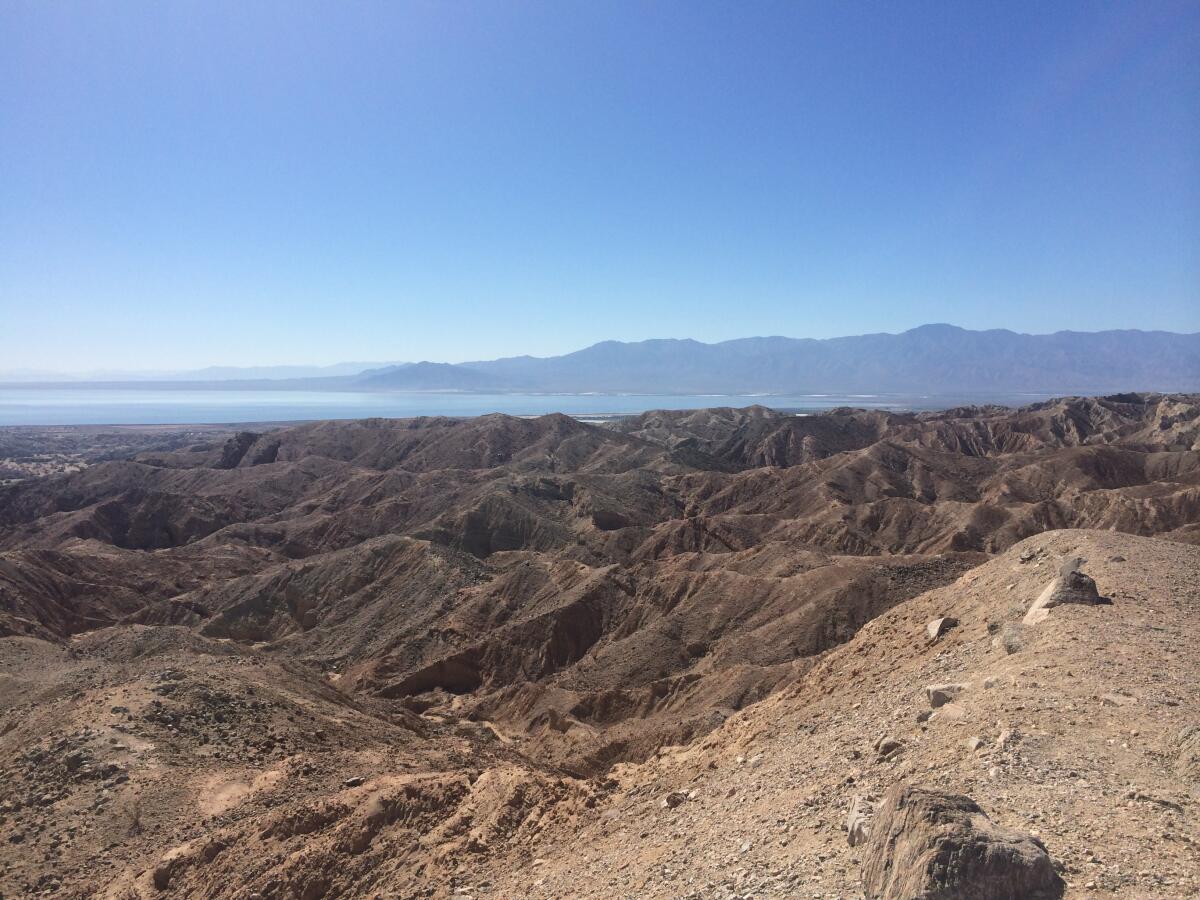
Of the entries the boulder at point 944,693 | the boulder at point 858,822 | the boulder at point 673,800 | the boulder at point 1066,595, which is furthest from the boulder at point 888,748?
the boulder at point 1066,595

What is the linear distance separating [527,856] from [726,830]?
174 inches

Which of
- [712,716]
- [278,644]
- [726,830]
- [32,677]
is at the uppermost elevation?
[726,830]

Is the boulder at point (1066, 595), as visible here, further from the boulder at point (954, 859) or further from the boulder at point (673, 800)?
the boulder at point (954, 859)

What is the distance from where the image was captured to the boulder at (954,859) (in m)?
5.96

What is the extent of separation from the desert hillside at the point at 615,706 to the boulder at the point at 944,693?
5 cm

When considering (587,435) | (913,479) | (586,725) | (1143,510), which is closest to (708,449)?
(587,435)

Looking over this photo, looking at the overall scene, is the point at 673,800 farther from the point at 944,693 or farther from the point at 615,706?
the point at 615,706

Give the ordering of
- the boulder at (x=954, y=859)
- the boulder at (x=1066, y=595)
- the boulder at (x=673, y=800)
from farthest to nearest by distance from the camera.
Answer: the boulder at (x=1066, y=595)
the boulder at (x=673, y=800)
the boulder at (x=954, y=859)

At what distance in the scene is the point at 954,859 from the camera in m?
6.02

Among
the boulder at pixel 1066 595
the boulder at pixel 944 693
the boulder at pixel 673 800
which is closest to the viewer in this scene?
the boulder at pixel 944 693

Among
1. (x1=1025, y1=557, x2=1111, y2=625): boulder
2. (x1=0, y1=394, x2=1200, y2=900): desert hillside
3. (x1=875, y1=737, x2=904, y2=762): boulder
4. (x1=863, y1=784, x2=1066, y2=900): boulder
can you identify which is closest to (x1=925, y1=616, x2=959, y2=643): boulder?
(x1=0, y1=394, x2=1200, y2=900): desert hillside

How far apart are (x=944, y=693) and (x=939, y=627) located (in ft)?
14.9

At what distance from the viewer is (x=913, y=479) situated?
79.1 m

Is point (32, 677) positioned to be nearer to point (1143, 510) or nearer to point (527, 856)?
point (527, 856)
